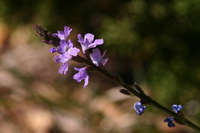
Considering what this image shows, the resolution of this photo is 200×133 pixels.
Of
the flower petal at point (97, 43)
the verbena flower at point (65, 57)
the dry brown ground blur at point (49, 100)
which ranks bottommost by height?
the verbena flower at point (65, 57)

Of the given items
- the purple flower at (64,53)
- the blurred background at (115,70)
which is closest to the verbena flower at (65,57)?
the purple flower at (64,53)

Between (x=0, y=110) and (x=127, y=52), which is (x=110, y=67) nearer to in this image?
(x=127, y=52)

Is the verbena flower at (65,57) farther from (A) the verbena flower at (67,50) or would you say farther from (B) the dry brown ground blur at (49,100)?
(B) the dry brown ground blur at (49,100)

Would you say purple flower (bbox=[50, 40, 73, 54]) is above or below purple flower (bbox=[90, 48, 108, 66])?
below

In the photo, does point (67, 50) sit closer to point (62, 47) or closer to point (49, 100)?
point (62, 47)

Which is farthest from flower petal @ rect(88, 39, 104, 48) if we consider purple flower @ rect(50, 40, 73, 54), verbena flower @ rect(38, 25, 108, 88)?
purple flower @ rect(50, 40, 73, 54)

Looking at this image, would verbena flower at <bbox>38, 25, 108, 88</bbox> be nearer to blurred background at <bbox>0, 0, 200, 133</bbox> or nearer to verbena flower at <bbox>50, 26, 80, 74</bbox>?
verbena flower at <bbox>50, 26, 80, 74</bbox>

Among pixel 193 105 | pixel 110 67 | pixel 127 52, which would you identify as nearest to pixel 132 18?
pixel 127 52

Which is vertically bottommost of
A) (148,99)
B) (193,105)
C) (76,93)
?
(148,99)
